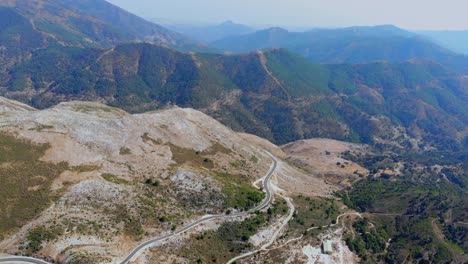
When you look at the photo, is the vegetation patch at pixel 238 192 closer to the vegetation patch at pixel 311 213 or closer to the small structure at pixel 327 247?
the vegetation patch at pixel 311 213

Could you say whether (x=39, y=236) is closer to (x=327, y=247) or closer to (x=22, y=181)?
(x=22, y=181)

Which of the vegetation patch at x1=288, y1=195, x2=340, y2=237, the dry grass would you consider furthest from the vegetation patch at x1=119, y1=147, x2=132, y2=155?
the vegetation patch at x1=288, y1=195, x2=340, y2=237

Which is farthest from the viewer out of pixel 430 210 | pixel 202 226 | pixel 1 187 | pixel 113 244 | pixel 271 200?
pixel 430 210

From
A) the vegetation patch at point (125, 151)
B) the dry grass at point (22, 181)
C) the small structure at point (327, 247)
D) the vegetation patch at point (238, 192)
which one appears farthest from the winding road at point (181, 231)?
the vegetation patch at point (125, 151)

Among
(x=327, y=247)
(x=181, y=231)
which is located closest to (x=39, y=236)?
(x=181, y=231)

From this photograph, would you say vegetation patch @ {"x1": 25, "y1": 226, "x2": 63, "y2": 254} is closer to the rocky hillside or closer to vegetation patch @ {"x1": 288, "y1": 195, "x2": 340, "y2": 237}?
the rocky hillside

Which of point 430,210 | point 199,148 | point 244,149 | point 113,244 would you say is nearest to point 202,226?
point 113,244

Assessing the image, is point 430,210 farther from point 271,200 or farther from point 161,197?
point 161,197

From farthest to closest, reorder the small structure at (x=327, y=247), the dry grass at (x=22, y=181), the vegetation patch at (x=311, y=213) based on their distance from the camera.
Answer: the vegetation patch at (x=311, y=213) < the small structure at (x=327, y=247) < the dry grass at (x=22, y=181)
